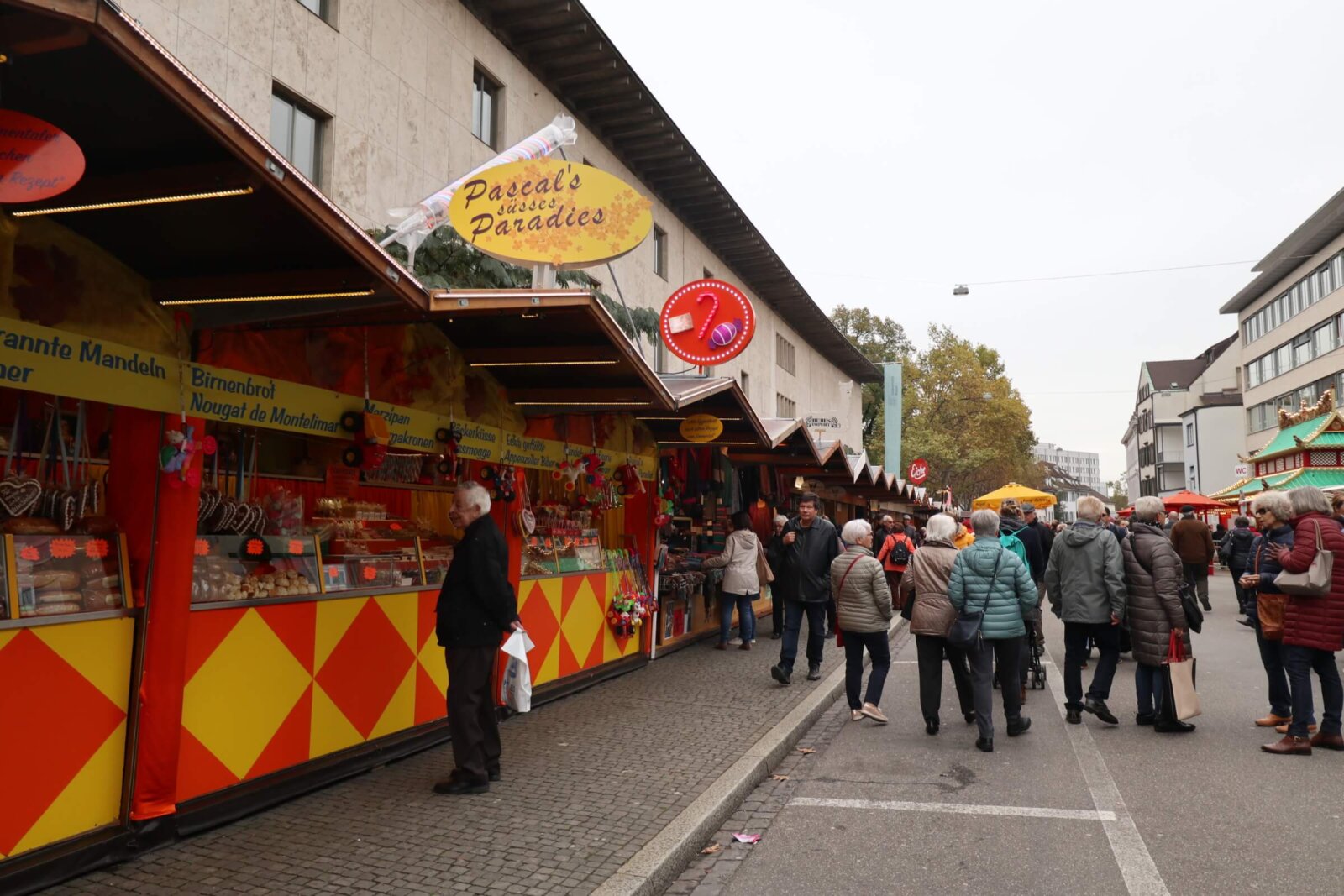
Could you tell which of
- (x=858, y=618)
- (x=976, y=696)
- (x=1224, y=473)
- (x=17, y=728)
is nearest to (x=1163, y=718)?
(x=976, y=696)

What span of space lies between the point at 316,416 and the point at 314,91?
884cm

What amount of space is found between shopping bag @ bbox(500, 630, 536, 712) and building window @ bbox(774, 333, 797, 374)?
29674mm

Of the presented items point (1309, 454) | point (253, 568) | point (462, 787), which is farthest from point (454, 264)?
point (1309, 454)

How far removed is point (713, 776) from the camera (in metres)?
6.17

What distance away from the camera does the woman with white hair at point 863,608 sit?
26.8ft

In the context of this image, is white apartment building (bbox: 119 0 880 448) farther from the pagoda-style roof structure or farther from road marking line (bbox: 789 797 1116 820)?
the pagoda-style roof structure

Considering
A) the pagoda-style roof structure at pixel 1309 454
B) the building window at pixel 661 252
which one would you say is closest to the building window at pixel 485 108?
the building window at pixel 661 252

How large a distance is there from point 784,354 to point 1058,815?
3210cm

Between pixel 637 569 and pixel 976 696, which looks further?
pixel 637 569

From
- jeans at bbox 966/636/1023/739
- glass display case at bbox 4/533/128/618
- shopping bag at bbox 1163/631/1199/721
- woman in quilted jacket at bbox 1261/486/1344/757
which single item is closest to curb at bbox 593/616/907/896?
jeans at bbox 966/636/1023/739

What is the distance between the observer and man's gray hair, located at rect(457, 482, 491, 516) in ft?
19.8

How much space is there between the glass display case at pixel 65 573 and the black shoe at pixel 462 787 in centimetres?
212

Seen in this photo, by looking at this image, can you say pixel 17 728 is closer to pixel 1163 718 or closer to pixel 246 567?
pixel 246 567

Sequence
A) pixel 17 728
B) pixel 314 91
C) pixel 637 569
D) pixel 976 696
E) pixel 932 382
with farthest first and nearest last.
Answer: pixel 932 382
pixel 314 91
pixel 637 569
pixel 976 696
pixel 17 728
